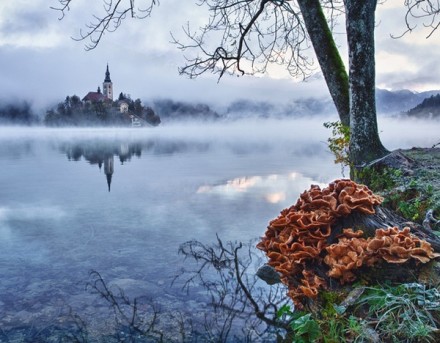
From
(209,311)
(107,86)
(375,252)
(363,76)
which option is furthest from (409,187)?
(107,86)

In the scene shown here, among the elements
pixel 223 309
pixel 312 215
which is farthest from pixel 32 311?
pixel 312 215

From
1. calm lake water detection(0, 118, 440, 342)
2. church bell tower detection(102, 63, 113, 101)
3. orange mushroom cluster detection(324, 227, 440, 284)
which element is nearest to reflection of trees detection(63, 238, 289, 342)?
calm lake water detection(0, 118, 440, 342)

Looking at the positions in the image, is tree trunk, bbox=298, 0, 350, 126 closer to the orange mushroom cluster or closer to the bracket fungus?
the bracket fungus

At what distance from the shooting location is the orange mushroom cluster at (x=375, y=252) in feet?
11.8

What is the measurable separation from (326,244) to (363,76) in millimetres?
5252

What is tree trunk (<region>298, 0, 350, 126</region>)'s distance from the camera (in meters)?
9.71

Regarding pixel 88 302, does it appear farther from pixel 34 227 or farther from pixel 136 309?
pixel 34 227

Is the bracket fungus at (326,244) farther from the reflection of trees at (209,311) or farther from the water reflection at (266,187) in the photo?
the water reflection at (266,187)

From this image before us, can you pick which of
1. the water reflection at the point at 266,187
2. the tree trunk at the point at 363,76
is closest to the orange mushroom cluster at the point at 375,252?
the tree trunk at the point at 363,76

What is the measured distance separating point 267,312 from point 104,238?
404 centimetres

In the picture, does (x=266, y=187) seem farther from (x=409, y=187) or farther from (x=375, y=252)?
(x=375, y=252)

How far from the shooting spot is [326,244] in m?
4.09

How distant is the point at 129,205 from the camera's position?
11039mm

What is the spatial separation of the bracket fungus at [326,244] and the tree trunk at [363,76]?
13.4 ft
